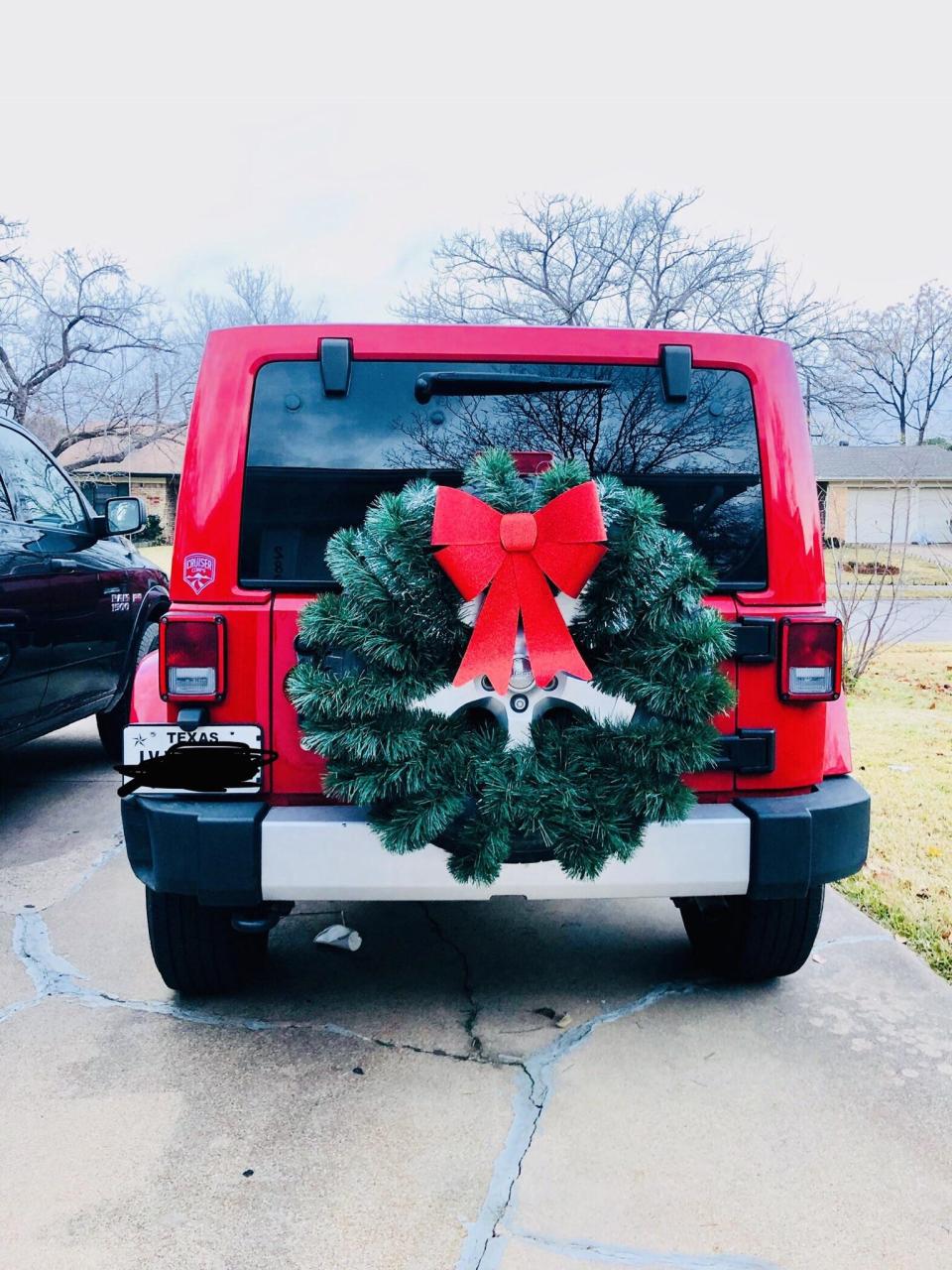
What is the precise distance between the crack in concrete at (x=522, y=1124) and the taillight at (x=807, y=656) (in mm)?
1136

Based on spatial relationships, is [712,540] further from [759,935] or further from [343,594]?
[759,935]

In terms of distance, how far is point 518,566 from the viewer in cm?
261

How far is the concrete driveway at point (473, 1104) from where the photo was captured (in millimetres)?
2215

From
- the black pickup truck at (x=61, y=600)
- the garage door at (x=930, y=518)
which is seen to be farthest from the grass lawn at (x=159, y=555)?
the garage door at (x=930, y=518)

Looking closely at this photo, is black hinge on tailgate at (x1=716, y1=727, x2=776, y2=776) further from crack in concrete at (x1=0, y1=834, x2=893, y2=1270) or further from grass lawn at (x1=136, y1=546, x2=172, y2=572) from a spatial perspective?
grass lawn at (x1=136, y1=546, x2=172, y2=572)

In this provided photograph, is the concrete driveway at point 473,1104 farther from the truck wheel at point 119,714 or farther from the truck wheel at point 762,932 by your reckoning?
the truck wheel at point 119,714

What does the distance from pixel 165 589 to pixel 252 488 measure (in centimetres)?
410

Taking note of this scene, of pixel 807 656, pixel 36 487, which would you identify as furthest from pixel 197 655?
pixel 36 487

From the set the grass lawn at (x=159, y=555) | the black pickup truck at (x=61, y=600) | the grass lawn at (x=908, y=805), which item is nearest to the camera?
the grass lawn at (x=908, y=805)

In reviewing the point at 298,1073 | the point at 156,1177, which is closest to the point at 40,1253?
the point at 156,1177

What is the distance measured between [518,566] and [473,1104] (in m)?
1.40

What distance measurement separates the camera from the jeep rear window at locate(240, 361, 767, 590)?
289cm

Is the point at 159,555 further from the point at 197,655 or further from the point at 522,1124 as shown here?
the point at 522,1124

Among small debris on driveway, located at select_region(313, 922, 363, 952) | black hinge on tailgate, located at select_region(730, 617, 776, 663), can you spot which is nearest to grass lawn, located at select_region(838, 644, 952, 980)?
black hinge on tailgate, located at select_region(730, 617, 776, 663)
